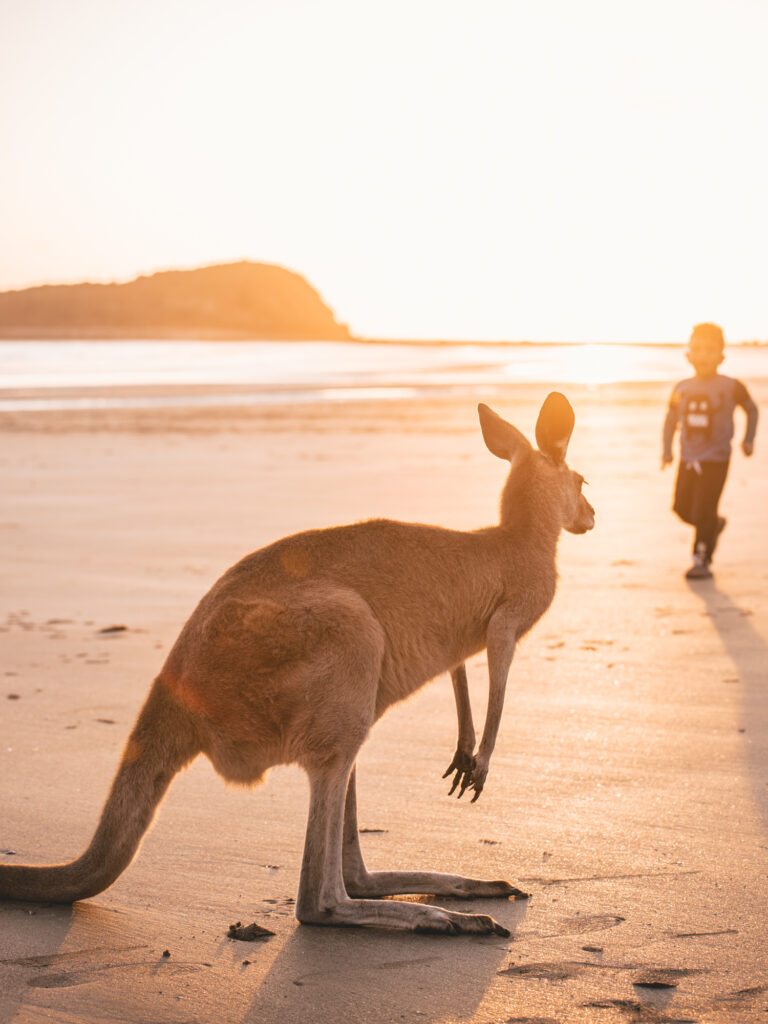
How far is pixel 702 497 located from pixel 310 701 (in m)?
4.75

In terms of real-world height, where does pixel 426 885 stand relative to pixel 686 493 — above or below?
below

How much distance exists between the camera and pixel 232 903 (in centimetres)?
256

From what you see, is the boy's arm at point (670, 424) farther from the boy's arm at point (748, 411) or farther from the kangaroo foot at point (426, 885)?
the kangaroo foot at point (426, 885)

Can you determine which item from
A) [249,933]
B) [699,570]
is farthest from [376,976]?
[699,570]

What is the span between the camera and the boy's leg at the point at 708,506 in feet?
21.2

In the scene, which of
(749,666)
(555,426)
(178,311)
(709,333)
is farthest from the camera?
(178,311)

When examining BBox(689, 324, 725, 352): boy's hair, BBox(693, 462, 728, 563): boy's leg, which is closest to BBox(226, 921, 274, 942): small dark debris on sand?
BBox(693, 462, 728, 563): boy's leg

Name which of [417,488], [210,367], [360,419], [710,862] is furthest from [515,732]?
[210,367]

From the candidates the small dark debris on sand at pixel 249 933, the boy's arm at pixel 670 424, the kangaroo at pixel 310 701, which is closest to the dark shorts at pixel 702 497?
the boy's arm at pixel 670 424

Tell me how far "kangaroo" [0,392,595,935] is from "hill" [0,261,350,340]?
112m

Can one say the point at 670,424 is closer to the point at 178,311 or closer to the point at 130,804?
the point at 130,804

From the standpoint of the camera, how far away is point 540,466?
122 inches

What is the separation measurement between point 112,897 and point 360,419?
15947 mm

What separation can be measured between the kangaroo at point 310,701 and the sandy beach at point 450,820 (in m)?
0.08
